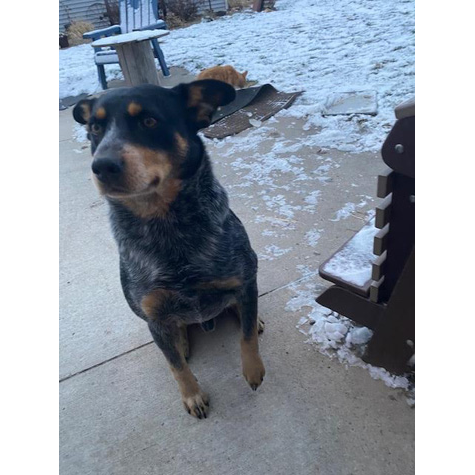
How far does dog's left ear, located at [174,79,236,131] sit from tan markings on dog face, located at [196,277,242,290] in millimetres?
697

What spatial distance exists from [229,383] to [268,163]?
2.42 meters

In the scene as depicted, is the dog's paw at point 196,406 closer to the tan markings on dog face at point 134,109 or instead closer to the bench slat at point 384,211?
the bench slat at point 384,211

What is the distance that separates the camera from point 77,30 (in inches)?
451

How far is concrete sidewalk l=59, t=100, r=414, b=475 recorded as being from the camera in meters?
1.62

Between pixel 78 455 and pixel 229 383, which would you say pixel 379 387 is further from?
pixel 78 455

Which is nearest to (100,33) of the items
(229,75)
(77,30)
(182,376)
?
(229,75)

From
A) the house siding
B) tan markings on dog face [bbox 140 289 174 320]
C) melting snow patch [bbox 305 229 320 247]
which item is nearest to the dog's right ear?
tan markings on dog face [bbox 140 289 174 320]

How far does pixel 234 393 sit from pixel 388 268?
3.07 feet

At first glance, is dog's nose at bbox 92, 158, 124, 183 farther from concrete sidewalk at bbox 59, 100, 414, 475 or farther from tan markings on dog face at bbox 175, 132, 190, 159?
concrete sidewalk at bbox 59, 100, 414, 475

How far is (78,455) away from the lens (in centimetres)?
176

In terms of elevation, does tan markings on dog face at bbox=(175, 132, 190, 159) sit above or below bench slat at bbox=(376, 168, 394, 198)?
above

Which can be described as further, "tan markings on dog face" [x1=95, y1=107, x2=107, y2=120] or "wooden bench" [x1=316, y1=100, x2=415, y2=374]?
"tan markings on dog face" [x1=95, y1=107, x2=107, y2=120]

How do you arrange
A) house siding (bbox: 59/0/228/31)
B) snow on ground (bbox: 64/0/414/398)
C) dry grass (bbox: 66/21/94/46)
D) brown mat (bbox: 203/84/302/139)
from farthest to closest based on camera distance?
house siding (bbox: 59/0/228/31)
dry grass (bbox: 66/21/94/46)
brown mat (bbox: 203/84/302/139)
snow on ground (bbox: 64/0/414/398)
